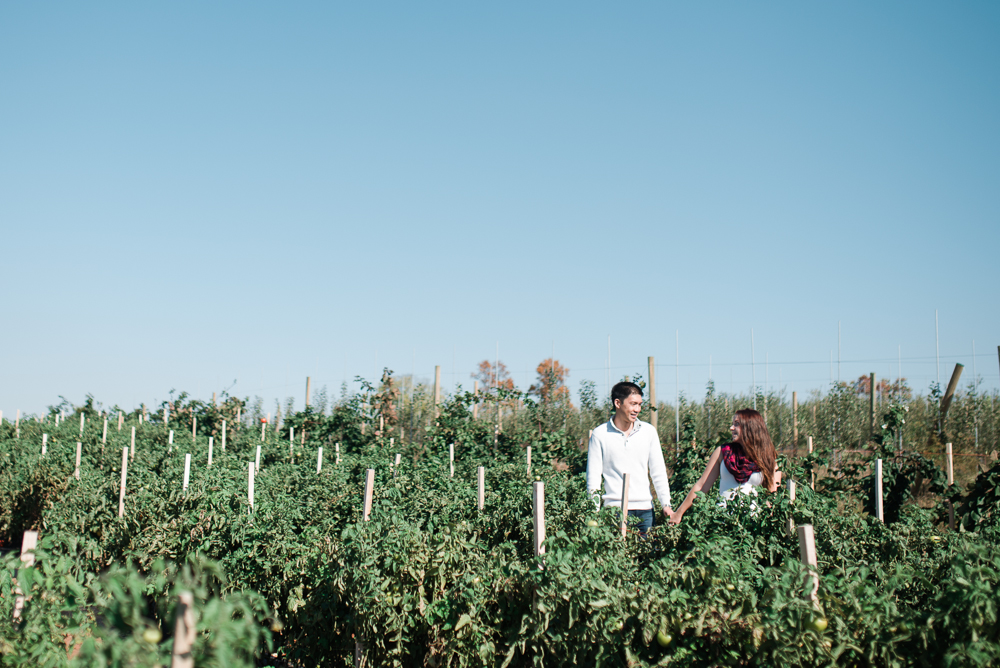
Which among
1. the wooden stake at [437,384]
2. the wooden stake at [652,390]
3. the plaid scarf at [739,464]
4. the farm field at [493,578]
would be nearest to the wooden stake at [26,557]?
the farm field at [493,578]

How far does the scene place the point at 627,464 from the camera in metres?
4.53

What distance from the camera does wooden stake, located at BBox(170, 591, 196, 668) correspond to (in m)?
1.63

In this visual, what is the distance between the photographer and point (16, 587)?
2.78 meters

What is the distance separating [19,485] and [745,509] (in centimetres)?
980

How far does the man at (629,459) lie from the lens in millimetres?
4512

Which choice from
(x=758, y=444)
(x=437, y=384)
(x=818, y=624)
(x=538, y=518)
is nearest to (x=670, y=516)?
(x=758, y=444)

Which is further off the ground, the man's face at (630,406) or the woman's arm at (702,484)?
the man's face at (630,406)

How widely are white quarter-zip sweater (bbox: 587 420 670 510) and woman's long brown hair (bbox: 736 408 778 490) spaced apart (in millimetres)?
549

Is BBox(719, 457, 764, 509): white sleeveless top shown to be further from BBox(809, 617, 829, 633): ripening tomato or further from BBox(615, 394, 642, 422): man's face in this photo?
BBox(809, 617, 829, 633): ripening tomato

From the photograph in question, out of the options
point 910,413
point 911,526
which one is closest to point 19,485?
point 911,526

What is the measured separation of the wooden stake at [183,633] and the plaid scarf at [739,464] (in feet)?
11.1

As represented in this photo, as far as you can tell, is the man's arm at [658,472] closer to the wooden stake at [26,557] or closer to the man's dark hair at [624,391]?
the man's dark hair at [624,391]

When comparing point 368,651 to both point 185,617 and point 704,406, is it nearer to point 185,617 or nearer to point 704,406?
point 185,617

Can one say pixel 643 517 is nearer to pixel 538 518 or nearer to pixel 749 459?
pixel 749 459
